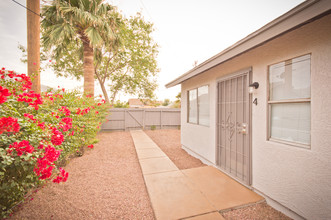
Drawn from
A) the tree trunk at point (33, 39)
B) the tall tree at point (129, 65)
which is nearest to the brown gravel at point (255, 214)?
the tree trunk at point (33, 39)

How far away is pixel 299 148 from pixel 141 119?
10.8m

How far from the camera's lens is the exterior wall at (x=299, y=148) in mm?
1734

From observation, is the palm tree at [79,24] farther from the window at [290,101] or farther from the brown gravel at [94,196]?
the window at [290,101]

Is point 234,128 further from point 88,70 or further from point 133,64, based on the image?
point 133,64

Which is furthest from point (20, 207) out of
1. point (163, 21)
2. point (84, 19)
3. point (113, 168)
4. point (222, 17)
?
point (222, 17)

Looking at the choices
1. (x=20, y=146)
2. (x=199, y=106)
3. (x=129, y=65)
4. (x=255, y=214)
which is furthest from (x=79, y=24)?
(x=255, y=214)

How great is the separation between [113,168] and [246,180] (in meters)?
3.28

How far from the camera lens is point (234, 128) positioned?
10.8 ft

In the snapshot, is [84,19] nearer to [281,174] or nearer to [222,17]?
[222,17]

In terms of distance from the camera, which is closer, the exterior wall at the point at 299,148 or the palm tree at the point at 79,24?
the exterior wall at the point at 299,148

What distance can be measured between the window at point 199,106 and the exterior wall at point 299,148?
173cm

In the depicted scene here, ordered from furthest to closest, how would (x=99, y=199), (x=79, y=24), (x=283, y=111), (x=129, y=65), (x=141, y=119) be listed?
1. (x=129, y=65)
2. (x=141, y=119)
3. (x=79, y=24)
4. (x=99, y=199)
5. (x=283, y=111)

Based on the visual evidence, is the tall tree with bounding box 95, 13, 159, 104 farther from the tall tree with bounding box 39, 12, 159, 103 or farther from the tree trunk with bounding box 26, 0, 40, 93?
the tree trunk with bounding box 26, 0, 40, 93

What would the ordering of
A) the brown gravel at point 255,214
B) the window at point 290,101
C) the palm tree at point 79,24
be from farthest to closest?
the palm tree at point 79,24 → the brown gravel at point 255,214 → the window at point 290,101
